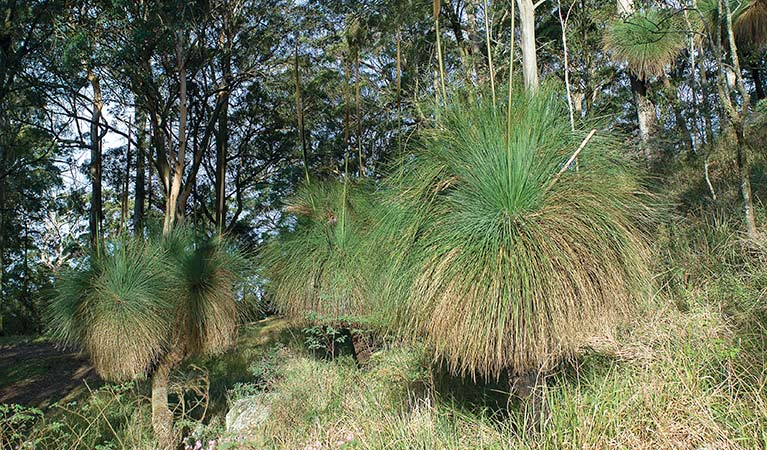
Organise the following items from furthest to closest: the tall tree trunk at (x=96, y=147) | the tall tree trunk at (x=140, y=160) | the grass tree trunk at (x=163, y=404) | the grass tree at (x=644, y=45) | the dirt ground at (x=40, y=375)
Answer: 1. the tall tree trunk at (x=140, y=160)
2. the tall tree trunk at (x=96, y=147)
3. the dirt ground at (x=40, y=375)
4. the grass tree at (x=644, y=45)
5. the grass tree trunk at (x=163, y=404)

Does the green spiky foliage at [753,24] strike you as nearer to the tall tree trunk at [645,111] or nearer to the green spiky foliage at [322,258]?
the tall tree trunk at [645,111]

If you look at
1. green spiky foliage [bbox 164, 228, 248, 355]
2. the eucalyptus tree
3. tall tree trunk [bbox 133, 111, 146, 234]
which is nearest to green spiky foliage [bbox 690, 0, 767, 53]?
green spiky foliage [bbox 164, 228, 248, 355]

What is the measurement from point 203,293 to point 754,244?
4.41 metres

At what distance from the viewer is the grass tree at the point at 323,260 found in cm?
508

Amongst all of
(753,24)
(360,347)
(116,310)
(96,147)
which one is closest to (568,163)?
(116,310)

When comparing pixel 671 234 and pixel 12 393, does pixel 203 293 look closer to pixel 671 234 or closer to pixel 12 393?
pixel 671 234

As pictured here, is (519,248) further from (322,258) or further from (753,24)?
(753,24)

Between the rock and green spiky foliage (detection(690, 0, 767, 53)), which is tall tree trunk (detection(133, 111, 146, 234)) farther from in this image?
green spiky foliage (detection(690, 0, 767, 53))

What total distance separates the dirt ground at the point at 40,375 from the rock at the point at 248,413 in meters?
5.26

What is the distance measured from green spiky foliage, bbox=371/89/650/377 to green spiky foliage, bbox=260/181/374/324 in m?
2.16

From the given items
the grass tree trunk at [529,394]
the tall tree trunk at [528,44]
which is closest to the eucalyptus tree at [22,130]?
the grass tree trunk at [529,394]

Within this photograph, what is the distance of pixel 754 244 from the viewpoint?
396 centimetres

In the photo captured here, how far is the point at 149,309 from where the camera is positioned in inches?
174

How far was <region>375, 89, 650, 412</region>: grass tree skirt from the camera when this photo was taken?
95.1 inches
